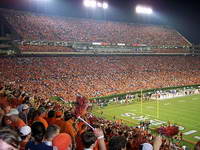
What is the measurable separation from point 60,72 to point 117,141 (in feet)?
106

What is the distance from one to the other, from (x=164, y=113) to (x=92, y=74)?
49.9 ft

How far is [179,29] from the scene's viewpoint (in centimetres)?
6128

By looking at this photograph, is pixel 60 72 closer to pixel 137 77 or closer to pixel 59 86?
pixel 59 86

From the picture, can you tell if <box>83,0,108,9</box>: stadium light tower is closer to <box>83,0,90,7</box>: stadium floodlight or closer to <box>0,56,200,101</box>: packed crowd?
<box>83,0,90,7</box>: stadium floodlight

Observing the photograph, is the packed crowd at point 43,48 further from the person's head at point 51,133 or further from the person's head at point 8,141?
the person's head at point 8,141

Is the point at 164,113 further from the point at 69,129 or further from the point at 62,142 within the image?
the point at 62,142

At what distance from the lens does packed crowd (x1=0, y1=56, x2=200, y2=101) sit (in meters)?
30.5

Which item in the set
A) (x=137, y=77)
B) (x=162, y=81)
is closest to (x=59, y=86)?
(x=137, y=77)

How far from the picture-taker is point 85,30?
46688mm

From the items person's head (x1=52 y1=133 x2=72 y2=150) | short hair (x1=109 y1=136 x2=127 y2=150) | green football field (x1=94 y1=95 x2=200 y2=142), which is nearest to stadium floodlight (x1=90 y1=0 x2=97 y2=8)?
green football field (x1=94 y1=95 x2=200 y2=142)

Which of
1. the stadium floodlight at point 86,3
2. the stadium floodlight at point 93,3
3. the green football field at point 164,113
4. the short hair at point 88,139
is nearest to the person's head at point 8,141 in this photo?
the short hair at point 88,139

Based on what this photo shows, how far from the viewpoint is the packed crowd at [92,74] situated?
30467 millimetres

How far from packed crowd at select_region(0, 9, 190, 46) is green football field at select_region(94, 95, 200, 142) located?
1843cm

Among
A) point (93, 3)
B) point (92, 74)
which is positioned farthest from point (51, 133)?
point (93, 3)
